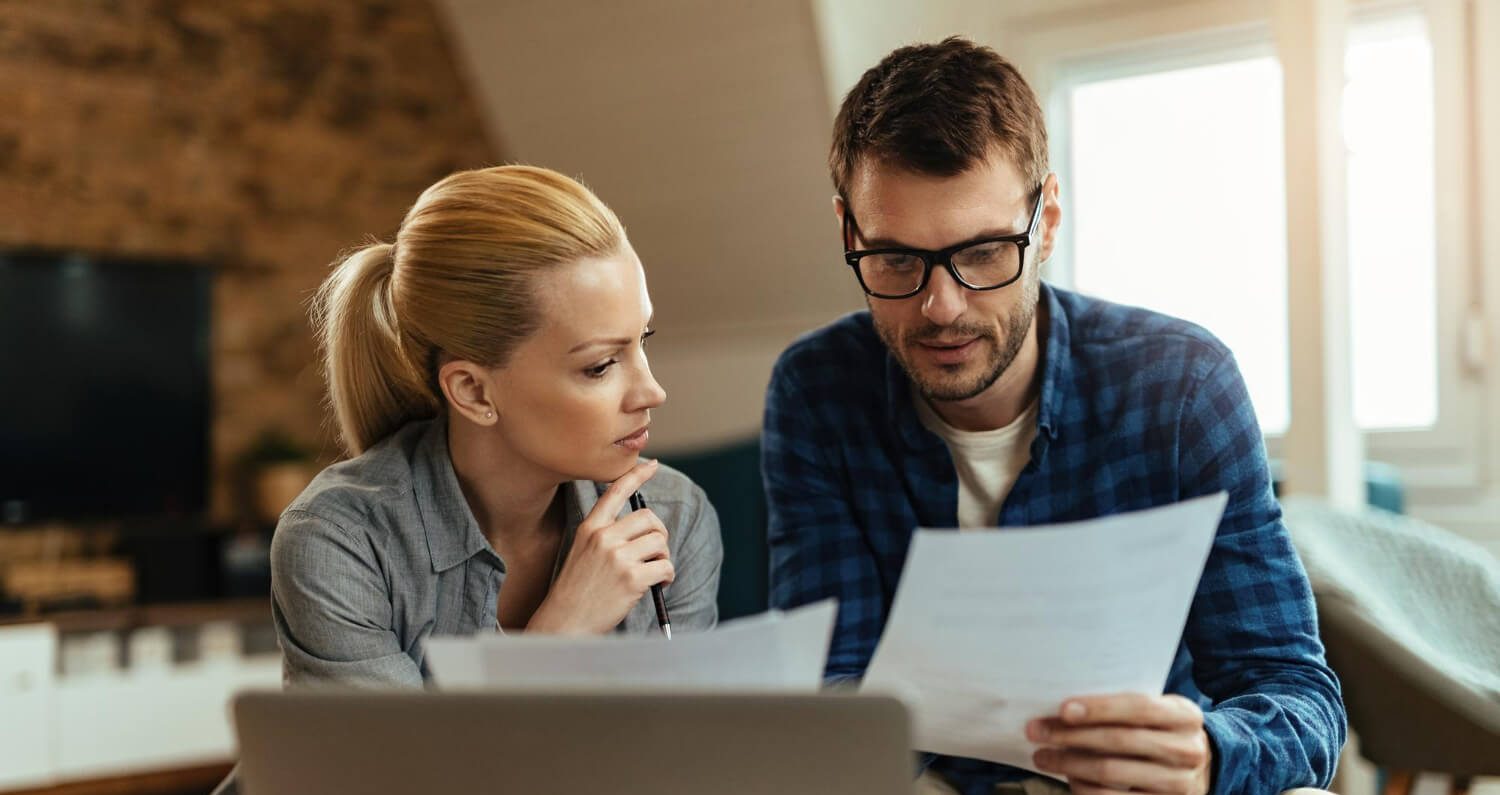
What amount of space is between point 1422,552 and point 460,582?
1280 mm

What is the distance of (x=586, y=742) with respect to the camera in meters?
0.74

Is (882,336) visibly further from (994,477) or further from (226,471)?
(226,471)

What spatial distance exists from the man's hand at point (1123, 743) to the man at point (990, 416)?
176 mm

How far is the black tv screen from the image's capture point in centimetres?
374

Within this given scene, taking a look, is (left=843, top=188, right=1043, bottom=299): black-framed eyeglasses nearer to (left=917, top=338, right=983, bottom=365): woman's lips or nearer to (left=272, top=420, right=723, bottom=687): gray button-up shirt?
(left=917, top=338, right=983, bottom=365): woman's lips

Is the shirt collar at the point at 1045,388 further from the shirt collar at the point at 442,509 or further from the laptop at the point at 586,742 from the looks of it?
the laptop at the point at 586,742

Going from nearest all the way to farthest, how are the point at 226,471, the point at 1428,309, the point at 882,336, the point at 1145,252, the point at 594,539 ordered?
the point at 594,539, the point at 882,336, the point at 1428,309, the point at 1145,252, the point at 226,471

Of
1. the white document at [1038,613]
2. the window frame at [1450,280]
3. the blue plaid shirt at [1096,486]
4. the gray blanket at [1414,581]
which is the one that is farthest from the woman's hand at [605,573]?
the window frame at [1450,280]

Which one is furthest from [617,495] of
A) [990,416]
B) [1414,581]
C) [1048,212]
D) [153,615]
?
[153,615]

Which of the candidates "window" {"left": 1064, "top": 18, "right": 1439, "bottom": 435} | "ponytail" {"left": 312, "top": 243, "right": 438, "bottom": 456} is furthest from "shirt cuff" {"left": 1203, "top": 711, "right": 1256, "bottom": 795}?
"window" {"left": 1064, "top": 18, "right": 1439, "bottom": 435}

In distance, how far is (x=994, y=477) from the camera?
56.3 inches

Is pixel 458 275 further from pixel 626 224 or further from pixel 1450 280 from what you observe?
pixel 626 224

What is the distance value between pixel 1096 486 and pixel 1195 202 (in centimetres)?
199

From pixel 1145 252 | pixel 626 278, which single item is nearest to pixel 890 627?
pixel 626 278
